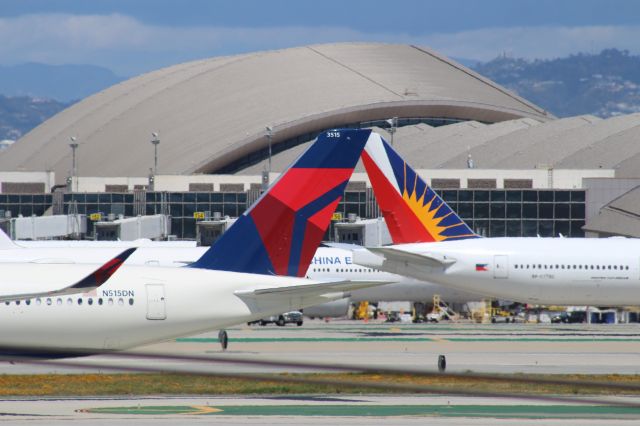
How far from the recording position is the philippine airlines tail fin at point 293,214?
38.5 metres

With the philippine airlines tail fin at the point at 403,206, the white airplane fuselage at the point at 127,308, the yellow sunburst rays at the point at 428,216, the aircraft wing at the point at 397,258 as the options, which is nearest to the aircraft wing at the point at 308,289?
the white airplane fuselage at the point at 127,308

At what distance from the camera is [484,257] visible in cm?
6506

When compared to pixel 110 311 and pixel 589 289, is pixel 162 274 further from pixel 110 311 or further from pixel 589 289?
pixel 589 289

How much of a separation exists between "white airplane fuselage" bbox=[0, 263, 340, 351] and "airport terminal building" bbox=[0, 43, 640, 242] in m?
66.8

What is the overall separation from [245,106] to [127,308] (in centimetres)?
12153

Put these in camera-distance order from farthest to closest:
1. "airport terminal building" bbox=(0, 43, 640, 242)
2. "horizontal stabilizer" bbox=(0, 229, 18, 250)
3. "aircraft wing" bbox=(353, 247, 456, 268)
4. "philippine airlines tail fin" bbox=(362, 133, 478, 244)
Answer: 1. "airport terminal building" bbox=(0, 43, 640, 242)
2. "horizontal stabilizer" bbox=(0, 229, 18, 250)
3. "philippine airlines tail fin" bbox=(362, 133, 478, 244)
4. "aircraft wing" bbox=(353, 247, 456, 268)

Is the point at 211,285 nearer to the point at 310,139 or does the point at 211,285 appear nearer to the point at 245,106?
the point at 310,139

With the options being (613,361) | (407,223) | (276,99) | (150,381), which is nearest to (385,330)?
(407,223)

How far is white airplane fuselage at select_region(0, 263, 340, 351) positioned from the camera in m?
37.2

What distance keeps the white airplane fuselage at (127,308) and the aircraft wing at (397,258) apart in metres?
24.8

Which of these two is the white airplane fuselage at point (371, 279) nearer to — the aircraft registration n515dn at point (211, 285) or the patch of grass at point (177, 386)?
the patch of grass at point (177, 386)

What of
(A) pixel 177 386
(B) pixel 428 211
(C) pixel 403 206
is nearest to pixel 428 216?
(B) pixel 428 211

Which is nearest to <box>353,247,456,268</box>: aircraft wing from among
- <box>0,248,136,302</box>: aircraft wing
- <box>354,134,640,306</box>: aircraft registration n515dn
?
<box>354,134,640,306</box>: aircraft registration n515dn

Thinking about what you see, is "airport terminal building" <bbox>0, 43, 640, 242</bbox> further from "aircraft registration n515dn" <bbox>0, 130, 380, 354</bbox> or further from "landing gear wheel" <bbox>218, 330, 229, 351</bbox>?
"aircraft registration n515dn" <bbox>0, 130, 380, 354</bbox>
